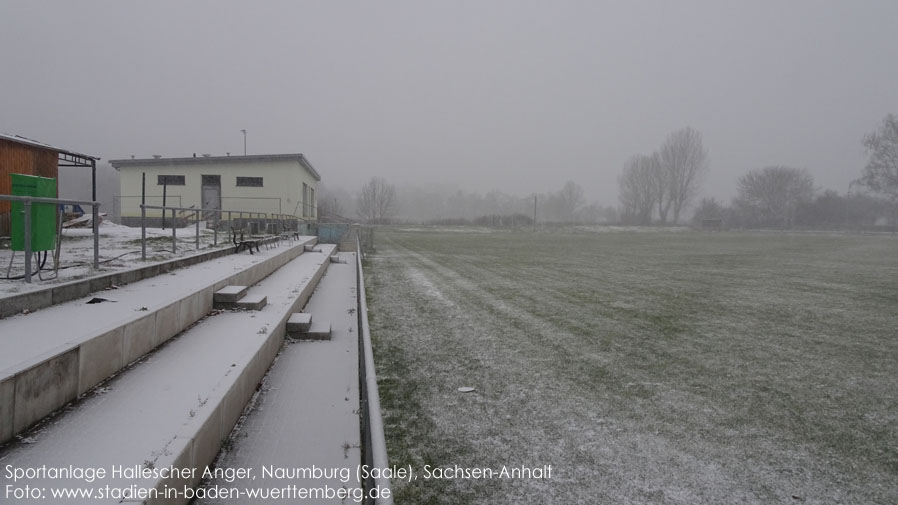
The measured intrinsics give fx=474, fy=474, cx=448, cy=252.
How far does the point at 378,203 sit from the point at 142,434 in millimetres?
80213

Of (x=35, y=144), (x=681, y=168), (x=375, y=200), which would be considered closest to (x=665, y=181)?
(x=681, y=168)

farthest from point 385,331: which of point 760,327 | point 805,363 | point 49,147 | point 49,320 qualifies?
point 49,147

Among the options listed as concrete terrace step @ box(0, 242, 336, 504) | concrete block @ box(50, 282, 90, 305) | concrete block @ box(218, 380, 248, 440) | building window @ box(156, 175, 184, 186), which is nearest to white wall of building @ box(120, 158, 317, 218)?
building window @ box(156, 175, 184, 186)

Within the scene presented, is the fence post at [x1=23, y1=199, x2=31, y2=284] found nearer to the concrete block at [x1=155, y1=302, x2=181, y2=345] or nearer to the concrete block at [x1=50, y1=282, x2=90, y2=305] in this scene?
the concrete block at [x1=50, y1=282, x2=90, y2=305]

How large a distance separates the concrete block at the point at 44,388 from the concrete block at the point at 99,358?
6 cm

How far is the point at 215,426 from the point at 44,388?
81 cm

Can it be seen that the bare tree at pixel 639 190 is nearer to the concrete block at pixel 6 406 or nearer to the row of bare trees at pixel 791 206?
the row of bare trees at pixel 791 206

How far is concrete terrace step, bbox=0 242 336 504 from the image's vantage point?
2.04 metres

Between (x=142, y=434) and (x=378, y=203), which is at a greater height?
(x=378, y=203)

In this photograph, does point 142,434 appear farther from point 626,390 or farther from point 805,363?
point 805,363

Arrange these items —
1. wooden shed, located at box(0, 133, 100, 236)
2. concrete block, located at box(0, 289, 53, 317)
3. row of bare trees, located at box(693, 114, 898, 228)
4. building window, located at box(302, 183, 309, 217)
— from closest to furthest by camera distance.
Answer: concrete block, located at box(0, 289, 53, 317) < wooden shed, located at box(0, 133, 100, 236) < building window, located at box(302, 183, 309, 217) < row of bare trees, located at box(693, 114, 898, 228)

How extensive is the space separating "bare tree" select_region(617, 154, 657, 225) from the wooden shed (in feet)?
256

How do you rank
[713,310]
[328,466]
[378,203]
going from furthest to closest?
[378,203]
[713,310]
[328,466]

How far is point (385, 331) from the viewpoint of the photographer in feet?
19.4
